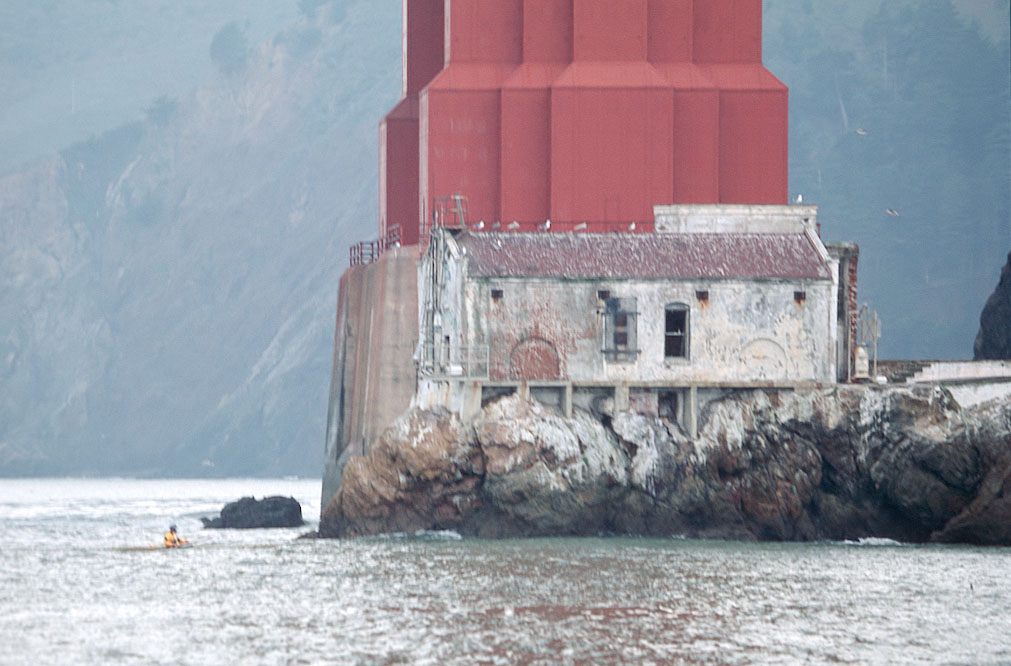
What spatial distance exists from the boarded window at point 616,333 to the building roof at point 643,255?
2.49 ft

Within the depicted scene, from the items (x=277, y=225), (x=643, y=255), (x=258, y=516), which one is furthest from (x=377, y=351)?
(x=277, y=225)

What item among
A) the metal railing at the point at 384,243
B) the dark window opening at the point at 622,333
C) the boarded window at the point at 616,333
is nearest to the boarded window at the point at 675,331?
the boarded window at the point at 616,333

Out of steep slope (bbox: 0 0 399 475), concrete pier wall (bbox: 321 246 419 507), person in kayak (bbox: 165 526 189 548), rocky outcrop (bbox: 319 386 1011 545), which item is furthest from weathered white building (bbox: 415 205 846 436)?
steep slope (bbox: 0 0 399 475)

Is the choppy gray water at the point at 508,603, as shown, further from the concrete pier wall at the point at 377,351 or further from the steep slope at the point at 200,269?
the steep slope at the point at 200,269

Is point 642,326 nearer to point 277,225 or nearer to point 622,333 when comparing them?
point 622,333

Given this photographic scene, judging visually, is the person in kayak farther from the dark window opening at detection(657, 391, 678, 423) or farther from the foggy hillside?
the foggy hillside

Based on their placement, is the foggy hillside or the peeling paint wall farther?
the foggy hillside

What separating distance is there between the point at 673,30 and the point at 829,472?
1949 centimetres

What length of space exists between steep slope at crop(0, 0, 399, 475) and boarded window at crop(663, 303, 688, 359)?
99.2 metres

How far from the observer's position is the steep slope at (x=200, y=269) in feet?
506

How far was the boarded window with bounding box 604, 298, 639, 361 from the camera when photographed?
166ft

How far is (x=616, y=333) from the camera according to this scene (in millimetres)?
50594

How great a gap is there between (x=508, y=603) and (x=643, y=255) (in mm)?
17297

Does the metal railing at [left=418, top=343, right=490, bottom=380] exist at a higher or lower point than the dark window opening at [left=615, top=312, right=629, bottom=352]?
lower
